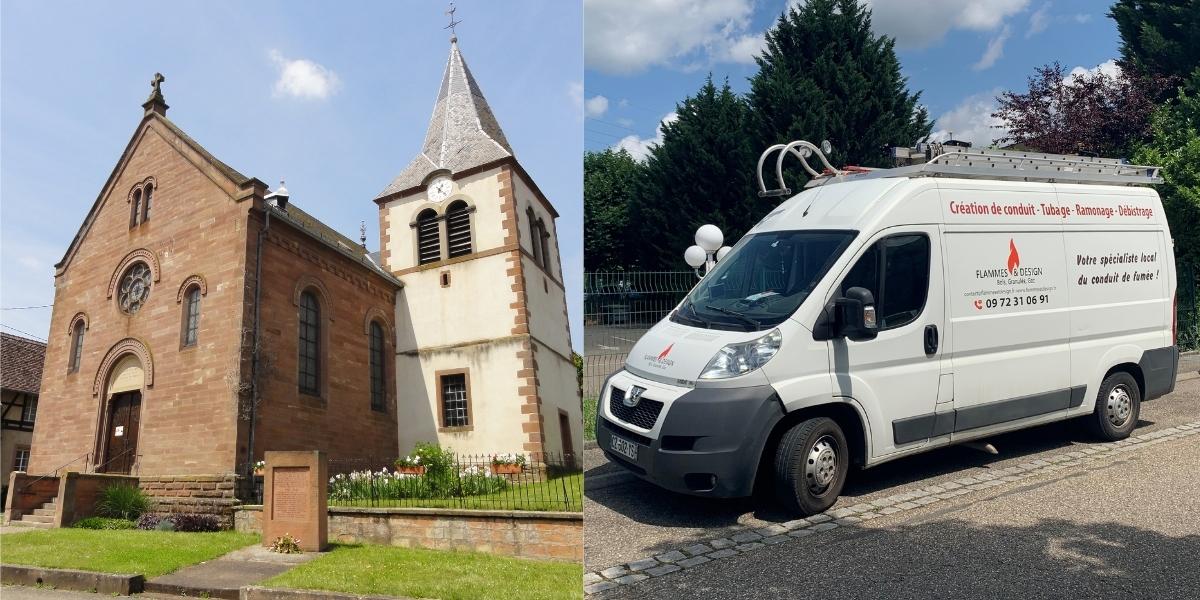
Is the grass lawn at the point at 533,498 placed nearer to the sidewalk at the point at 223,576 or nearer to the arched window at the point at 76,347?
the sidewalk at the point at 223,576

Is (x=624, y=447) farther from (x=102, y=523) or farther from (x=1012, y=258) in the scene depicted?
(x=1012, y=258)

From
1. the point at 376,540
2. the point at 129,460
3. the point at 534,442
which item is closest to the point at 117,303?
the point at 129,460

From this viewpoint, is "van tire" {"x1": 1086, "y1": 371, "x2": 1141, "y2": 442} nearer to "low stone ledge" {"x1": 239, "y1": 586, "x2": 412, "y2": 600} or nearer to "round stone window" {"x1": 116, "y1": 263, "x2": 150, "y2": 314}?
"low stone ledge" {"x1": 239, "y1": 586, "x2": 412, "y2": 600}

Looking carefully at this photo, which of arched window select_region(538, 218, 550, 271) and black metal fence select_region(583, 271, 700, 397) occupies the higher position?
black metal fence select_region(583, 271, 700, 397)

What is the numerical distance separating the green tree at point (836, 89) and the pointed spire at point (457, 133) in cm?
1802

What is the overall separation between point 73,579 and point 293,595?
76cm

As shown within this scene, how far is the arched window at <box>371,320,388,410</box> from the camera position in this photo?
9.74ft

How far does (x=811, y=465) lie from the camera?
17.1 feet

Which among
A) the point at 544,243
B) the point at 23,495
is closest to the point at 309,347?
the point at 23,495

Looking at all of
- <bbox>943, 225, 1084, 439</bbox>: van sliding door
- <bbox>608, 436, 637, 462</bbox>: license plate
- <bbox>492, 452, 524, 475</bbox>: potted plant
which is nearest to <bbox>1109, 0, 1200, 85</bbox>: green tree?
<bbox>943, 225, 1084, 439</bbox>: van sliding door

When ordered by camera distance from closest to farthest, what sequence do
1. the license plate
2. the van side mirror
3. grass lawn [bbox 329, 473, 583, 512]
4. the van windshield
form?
grass lawn [bbox 329, 473, 583, 512] < the license plate < the van side mirror < the van windshield

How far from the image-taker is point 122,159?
3.19 m

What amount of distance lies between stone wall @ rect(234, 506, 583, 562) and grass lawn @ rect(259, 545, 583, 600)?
29 mm

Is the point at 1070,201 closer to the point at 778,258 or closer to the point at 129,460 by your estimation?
the point at 778,258
